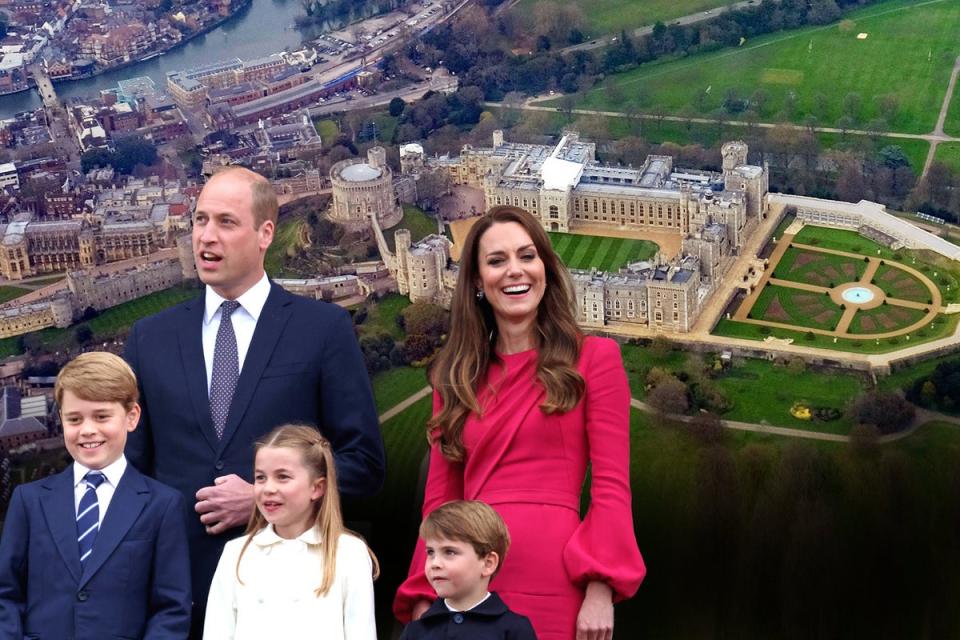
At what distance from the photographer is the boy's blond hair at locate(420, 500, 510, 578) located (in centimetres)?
220

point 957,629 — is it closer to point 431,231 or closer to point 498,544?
point 498,544

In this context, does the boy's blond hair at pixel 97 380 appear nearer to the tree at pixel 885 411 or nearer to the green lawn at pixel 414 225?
the tree at pixel 885 411

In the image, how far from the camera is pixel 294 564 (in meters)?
2.38

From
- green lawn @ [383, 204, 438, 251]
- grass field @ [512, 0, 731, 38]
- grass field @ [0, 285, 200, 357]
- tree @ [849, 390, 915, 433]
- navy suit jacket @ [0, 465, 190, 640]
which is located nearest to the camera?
navy suit jacket @ [0, 465, 190, 640]

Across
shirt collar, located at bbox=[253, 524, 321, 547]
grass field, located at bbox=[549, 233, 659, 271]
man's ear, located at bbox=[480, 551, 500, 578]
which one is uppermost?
man's ear, located at bbox=[480, 551, 500, 578]

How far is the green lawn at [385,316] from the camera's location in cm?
848

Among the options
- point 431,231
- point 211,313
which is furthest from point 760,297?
point 211,313

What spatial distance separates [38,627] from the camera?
242 centimetres

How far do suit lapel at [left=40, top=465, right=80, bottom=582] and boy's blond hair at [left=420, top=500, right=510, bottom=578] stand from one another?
624mm

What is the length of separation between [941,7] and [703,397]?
5.40 metres

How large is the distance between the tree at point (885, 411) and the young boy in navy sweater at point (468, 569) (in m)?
5.67

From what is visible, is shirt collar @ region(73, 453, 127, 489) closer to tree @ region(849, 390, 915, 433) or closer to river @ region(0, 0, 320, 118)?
tree @ region(849, 390, 915, 433)

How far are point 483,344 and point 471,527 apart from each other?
0.41 m

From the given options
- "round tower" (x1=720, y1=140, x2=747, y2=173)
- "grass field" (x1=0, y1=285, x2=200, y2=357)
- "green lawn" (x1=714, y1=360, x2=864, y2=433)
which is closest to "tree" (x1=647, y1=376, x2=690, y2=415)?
"green lawn" (x1=714, y1=360, x2=864, y2=433)
